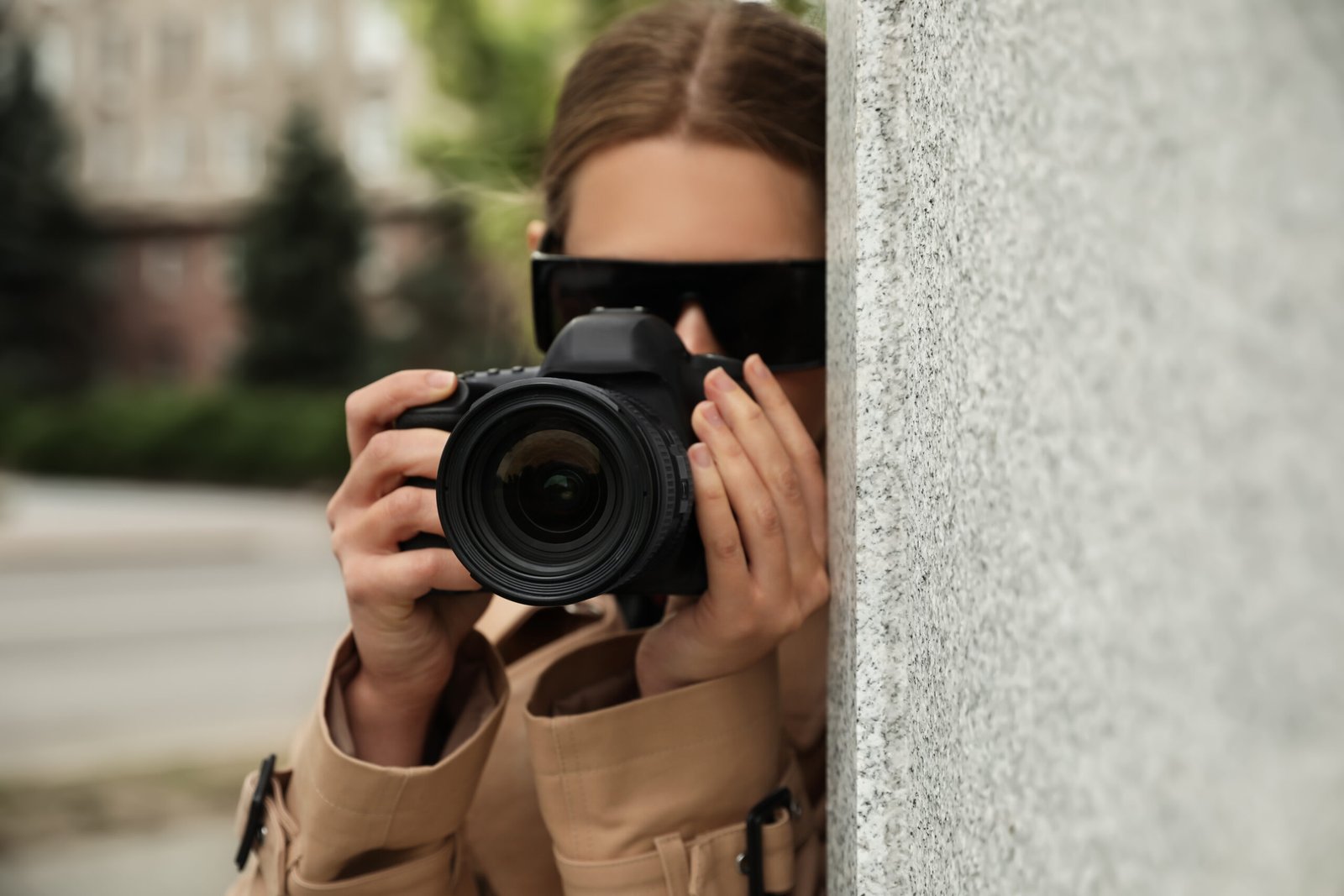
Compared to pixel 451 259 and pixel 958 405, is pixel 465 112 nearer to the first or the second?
pixel 958 405

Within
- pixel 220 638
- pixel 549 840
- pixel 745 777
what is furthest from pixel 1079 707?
pixel 220 638

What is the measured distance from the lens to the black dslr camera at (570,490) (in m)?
0.96

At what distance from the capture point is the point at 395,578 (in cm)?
113

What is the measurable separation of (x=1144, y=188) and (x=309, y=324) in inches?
887

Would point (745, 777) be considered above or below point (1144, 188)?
below

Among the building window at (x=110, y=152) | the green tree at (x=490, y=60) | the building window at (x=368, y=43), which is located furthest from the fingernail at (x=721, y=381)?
the building window at (x=110, y=152)

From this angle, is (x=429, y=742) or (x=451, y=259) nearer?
(x=429, y=742)

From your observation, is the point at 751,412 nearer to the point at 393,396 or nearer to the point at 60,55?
the point at 393,396

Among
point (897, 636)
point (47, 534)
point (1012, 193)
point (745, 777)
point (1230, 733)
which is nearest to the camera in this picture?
point (1230, 733)

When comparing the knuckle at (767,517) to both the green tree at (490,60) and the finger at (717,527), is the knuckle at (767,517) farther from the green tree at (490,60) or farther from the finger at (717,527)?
the green tree at (490,60)

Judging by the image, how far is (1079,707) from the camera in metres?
0.50


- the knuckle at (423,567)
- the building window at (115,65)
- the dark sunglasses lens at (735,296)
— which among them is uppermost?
the building window at (115,65)

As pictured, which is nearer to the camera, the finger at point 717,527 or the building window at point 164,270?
the finger at point 717,527

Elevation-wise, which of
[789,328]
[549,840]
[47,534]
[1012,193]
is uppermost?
[1012,193]
